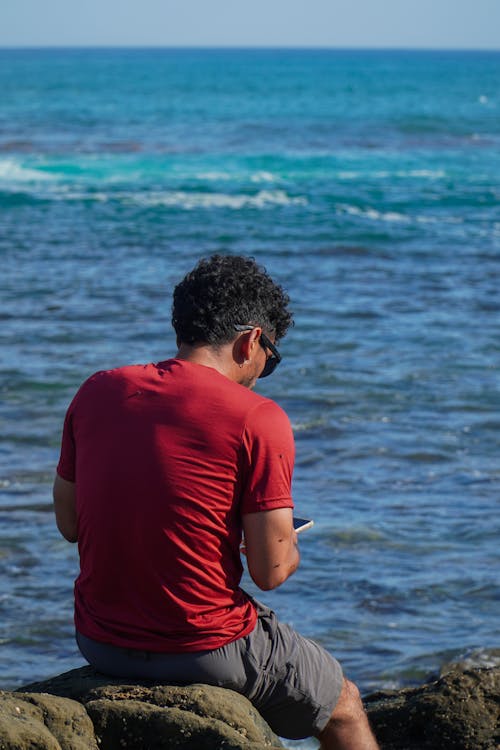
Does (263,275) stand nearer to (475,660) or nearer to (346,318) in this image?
(475,660)

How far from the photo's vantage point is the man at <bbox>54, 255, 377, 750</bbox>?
9.48ft

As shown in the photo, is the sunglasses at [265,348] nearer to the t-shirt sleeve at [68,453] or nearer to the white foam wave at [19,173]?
the t-shirt sleeve at [68,453]

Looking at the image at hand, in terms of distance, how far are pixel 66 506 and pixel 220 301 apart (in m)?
0.73

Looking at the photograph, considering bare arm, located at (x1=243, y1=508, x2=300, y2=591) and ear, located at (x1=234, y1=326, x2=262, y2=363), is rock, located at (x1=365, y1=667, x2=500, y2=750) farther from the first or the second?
ear, located at (x1=234, y1=326, x2=262, y2=363)

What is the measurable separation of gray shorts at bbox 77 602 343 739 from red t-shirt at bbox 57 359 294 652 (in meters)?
0.04

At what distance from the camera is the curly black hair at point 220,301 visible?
3.07m

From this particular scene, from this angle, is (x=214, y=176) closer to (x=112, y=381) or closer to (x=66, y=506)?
(x=66, y=506)

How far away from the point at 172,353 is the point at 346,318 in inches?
91.3

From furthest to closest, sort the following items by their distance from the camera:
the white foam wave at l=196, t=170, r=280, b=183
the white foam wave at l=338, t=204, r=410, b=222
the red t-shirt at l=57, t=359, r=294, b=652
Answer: the white foam wave at l=196, t=170, r=280, b=183 → the white foam wave at l=338, t=204, r=410, b=222 → the red t-shirt at l=57, t=359, r=294, b=652

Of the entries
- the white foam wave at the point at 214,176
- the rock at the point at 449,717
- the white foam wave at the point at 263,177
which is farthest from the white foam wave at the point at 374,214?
the rock at the point at 449,717

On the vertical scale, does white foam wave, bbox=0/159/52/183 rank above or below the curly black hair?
below

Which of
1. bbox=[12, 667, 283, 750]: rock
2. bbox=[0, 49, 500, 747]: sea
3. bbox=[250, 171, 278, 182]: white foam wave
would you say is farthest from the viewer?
bbox=[250, 171, 278, 182]: white foam wave

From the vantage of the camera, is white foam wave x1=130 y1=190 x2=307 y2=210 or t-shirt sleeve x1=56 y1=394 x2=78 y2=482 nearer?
t-shirt sleeve x1=56 y1=394 x2=78 y2=482

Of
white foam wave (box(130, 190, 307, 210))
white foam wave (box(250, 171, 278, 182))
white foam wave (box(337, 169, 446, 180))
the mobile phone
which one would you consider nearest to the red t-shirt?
the mobile phone
